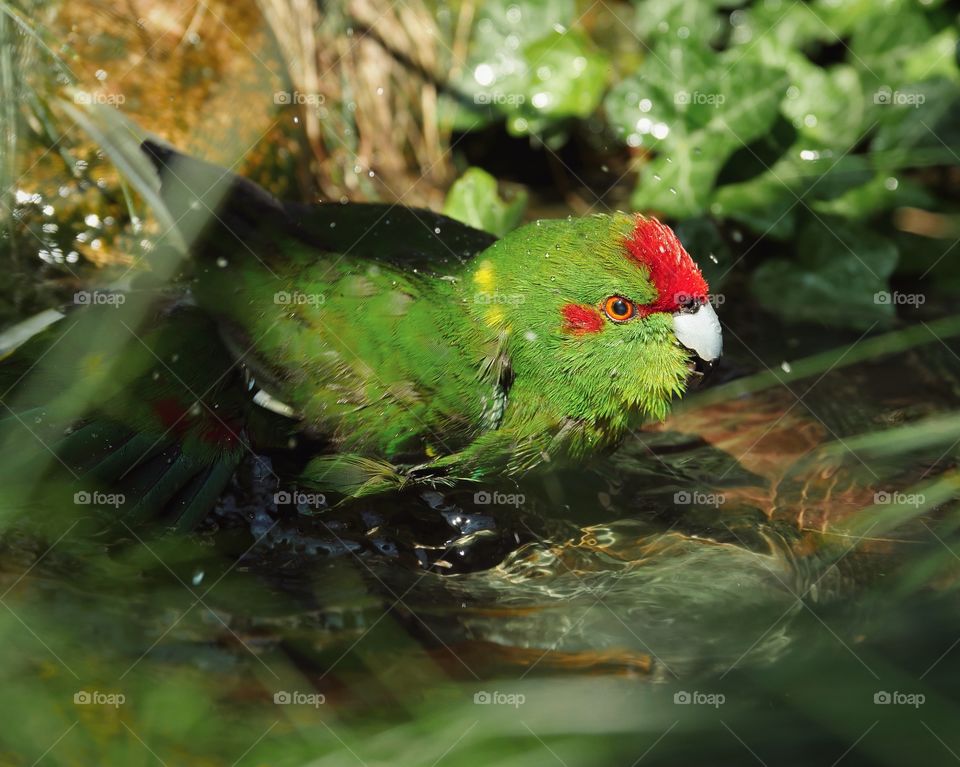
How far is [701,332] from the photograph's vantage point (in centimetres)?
255

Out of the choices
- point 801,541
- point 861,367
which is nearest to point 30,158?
point 801,541

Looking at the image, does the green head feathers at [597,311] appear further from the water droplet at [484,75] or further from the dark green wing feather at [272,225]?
the water droplet at [484,75]

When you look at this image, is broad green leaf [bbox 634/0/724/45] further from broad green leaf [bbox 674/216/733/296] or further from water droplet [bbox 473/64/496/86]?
broad green leaf [bbox 674/216/733/296]

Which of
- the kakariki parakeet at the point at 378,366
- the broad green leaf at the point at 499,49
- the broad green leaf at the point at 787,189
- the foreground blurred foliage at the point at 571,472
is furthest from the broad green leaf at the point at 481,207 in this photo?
the kakariki parakeet at the point at 378,366

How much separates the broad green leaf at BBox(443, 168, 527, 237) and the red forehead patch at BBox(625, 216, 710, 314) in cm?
124

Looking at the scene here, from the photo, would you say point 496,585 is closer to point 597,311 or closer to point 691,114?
point 597,311

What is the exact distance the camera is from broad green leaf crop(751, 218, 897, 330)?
3.99 meters

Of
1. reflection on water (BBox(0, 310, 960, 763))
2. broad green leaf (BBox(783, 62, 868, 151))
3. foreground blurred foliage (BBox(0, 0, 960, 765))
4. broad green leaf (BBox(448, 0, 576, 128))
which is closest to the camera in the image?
foreground blurred foliage (BBox(0, 0, 960, 765))

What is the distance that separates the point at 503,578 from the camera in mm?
2555

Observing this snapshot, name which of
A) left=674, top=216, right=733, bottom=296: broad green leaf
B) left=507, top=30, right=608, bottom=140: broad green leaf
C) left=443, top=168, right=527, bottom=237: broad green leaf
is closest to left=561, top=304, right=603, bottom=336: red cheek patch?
left=443, top=168, right=527, bottom=237: broad green leaf

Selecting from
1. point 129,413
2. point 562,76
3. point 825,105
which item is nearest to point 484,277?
point 129,413

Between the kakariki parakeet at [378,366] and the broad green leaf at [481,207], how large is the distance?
1.02 meters

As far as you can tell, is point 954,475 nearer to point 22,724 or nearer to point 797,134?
point 797,134

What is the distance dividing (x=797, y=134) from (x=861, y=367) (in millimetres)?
1105
